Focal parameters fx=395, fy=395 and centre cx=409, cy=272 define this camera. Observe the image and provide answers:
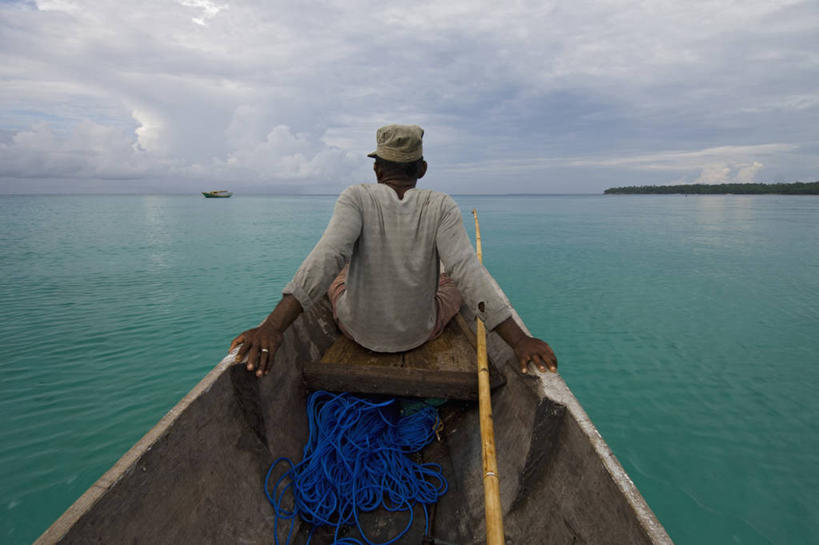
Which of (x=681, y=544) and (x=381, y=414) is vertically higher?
(x=381, y=414)

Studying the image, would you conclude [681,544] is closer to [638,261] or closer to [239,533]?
[239,533]

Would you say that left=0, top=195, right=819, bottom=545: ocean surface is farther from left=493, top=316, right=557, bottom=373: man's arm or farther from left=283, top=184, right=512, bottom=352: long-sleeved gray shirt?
left=283, top=184, right=512, bottom=352: long-sleeved gray shirt

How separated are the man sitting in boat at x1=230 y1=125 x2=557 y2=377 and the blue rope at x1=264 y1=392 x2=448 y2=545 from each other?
0.54m

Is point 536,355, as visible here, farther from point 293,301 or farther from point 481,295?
point 293,301

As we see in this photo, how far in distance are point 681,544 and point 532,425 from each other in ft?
6.86

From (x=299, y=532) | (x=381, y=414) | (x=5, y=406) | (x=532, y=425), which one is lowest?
(x=5, y=406)

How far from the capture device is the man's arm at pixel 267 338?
1.82 metres

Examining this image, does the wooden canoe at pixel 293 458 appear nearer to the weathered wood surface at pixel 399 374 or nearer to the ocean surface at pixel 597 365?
the weathered wood surface at pixel 399 374

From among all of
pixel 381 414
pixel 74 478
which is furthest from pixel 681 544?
pixel 74 478

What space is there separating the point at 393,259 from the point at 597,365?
15.2ft

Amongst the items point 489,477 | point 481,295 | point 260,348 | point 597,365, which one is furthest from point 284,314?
point 597,365

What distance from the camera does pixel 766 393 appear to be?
4.76 m

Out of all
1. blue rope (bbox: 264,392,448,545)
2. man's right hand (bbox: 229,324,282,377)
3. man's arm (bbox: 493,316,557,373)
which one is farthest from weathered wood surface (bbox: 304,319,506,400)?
man's right hand (bbox: 229,324,282,377)

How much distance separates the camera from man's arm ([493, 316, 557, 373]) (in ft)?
6.55
